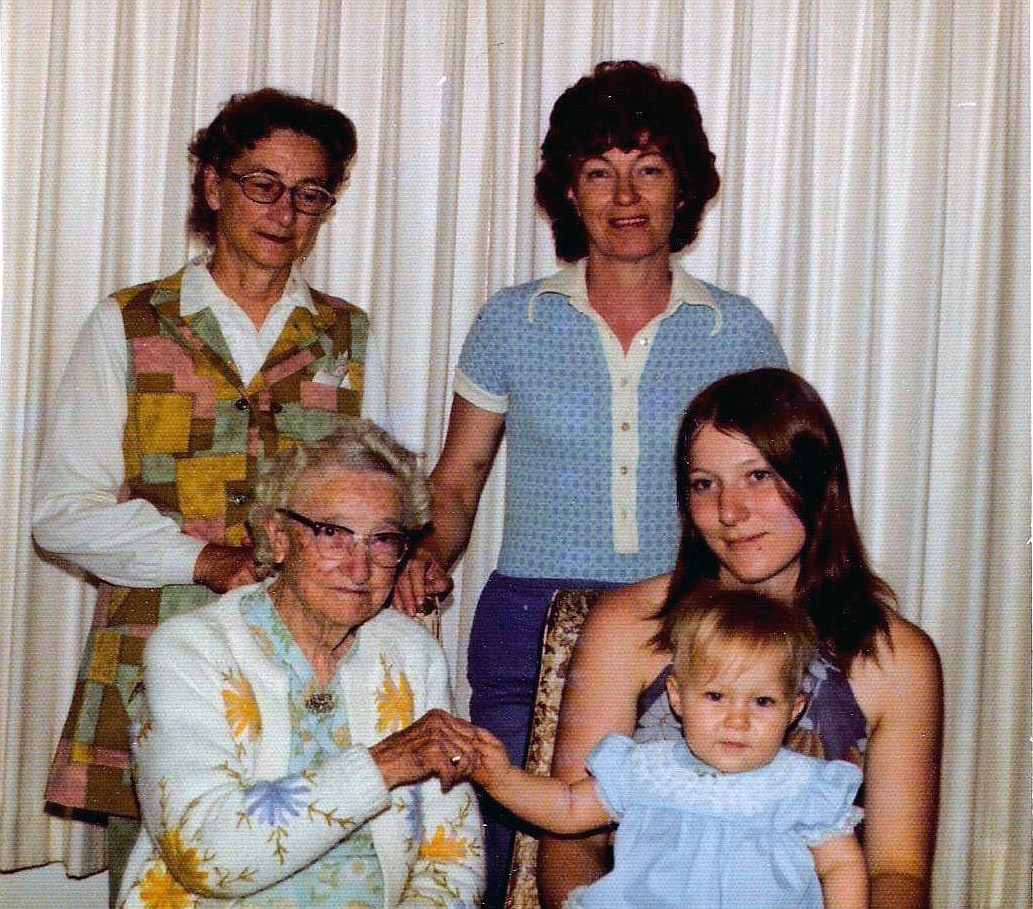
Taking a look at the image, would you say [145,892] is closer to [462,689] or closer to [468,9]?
[462,689]

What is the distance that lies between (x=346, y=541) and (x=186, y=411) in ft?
2.03

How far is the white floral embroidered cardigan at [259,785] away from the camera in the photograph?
6.26 ft

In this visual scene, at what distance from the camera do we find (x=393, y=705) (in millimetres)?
2166

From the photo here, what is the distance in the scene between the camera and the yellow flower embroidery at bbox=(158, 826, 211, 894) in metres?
1.90

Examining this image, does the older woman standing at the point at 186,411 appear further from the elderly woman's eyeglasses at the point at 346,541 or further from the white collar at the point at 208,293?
the elderly woman's eyeglasses at the point at 346,541

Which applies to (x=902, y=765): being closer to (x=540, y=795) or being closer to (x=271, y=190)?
(x=540, y=795)

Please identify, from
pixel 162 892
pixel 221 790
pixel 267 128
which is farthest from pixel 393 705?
pixel 267 128

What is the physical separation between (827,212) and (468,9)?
3.52 ft

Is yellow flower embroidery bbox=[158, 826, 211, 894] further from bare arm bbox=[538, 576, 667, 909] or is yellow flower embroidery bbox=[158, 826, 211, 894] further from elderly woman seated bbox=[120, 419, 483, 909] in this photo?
bare arm bbox=[538, 576, 667, 909]

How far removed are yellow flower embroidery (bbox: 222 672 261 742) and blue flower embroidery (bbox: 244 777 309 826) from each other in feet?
0.35

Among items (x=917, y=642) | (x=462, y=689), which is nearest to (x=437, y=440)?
(x=462, y=689)

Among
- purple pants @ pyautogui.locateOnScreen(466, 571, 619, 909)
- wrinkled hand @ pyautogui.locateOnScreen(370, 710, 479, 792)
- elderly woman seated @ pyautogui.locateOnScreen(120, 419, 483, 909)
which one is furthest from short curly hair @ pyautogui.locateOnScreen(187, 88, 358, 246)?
wrinkled hand @ pyautogui.locateOnScreen(370, 710, 479, 792)

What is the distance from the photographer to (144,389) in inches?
100

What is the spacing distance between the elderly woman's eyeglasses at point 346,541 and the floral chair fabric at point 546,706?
0.34 meters
